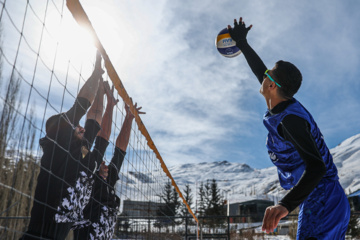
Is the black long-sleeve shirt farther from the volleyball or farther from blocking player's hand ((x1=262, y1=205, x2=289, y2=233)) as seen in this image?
the volleyball

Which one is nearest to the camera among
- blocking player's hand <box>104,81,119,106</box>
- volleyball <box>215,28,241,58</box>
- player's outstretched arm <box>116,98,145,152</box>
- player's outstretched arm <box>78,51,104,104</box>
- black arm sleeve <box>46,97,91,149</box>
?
black arm sleeve <box>46,97,91,149</box>

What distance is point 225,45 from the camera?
148 inches

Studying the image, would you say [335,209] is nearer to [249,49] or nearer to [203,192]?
[249,49]

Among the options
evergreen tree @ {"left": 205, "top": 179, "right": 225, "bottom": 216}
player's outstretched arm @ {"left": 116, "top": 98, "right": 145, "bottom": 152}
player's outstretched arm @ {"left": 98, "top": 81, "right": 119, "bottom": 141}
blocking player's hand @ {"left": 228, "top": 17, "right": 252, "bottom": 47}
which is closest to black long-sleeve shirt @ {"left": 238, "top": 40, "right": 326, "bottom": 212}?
blocking player's hand @ {"left": 228, "top": 17, "right": 252, "bottom": 47}

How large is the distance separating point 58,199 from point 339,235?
1589 millimetres

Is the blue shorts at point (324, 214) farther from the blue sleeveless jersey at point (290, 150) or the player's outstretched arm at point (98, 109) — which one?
the player's outstretched arm at point (98, 109)

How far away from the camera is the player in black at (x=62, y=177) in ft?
6.48

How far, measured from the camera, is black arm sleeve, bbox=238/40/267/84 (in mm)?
2326

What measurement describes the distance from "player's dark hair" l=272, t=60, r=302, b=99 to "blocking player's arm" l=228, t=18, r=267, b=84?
1.70 feet

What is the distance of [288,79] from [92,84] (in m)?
1.48

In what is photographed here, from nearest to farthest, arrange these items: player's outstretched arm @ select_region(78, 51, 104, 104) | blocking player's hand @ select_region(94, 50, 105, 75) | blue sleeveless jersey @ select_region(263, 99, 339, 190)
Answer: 1. blue sleeveless jersey @ select_region(263, 99, 339, 190)
2. player's outstretched arm @ select_region(78, 51, 104, 104)
3. blocking player's hand @ select_region(94, 50, 105, 75)

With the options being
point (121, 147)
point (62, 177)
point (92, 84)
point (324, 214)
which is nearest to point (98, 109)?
point (92, 84)

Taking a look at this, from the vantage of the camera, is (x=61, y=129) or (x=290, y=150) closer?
(x=290, y=150)

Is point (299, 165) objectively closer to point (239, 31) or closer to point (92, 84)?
point (239, 31)
